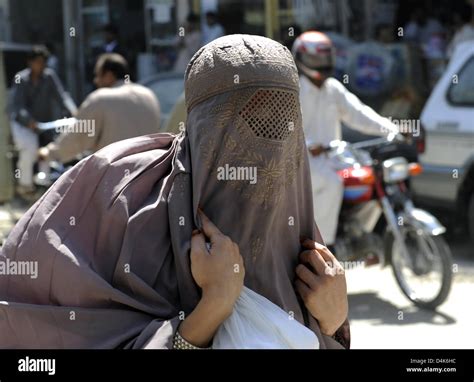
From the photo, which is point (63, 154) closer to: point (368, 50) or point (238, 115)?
point (238, 115)

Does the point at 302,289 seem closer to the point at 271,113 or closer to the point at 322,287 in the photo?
the point at 322,287

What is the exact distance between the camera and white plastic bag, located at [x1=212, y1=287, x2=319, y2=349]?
2021 millimetres

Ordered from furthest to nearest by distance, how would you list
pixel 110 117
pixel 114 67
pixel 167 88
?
1. pixel 167 88
2. pixel 114 67
3. pixel 110 117

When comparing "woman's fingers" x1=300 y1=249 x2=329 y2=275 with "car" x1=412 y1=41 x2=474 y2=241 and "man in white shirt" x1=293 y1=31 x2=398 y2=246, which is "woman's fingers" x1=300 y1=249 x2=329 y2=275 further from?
"car" x1=412 y1=41 x2=474 y2=241

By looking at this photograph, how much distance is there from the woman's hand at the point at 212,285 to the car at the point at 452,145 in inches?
230

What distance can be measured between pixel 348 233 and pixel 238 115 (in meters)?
4.55

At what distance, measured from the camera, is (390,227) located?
6.34 meters

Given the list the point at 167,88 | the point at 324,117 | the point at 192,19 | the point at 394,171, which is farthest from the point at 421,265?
the point at 192,19

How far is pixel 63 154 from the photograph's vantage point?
6.45 meters

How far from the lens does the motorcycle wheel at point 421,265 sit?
6.08 m

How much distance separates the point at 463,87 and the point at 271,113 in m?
6.14

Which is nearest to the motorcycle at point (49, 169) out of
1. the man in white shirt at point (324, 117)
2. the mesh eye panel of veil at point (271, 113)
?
the man in white shirt at point (324, 117)

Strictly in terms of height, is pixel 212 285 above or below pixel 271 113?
below
